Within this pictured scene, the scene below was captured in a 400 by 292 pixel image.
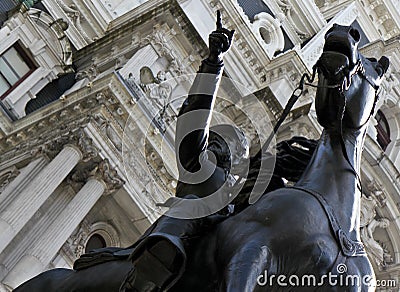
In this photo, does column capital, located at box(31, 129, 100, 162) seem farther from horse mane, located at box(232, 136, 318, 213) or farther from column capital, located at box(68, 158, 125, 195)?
horse mane, located at box(232, 136, 318, 213)

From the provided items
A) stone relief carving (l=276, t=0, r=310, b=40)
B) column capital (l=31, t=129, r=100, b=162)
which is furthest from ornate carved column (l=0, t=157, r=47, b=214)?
stone relief carving (l=276, t=0, r=310, b=40)

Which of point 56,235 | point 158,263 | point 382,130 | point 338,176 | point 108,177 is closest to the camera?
point 158,263

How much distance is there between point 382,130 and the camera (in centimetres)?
2462

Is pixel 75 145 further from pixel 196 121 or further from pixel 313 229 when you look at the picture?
pixel 313 229

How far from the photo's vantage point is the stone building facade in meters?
12.7

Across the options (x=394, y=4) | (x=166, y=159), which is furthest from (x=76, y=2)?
(x=394, y=4)

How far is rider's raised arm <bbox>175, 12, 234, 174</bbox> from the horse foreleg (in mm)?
942

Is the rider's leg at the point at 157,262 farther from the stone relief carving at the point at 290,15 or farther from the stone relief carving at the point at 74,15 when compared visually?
the stone relief carving at the point at 290,15

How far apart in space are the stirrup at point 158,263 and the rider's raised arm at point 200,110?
74 centimetres

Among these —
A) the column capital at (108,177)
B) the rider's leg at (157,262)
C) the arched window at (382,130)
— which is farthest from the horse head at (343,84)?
the arched window at (382,130)

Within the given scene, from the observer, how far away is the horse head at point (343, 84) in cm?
429

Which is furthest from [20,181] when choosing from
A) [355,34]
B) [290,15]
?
[290,15]

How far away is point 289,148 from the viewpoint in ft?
15.2

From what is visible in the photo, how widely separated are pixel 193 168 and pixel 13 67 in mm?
13087
